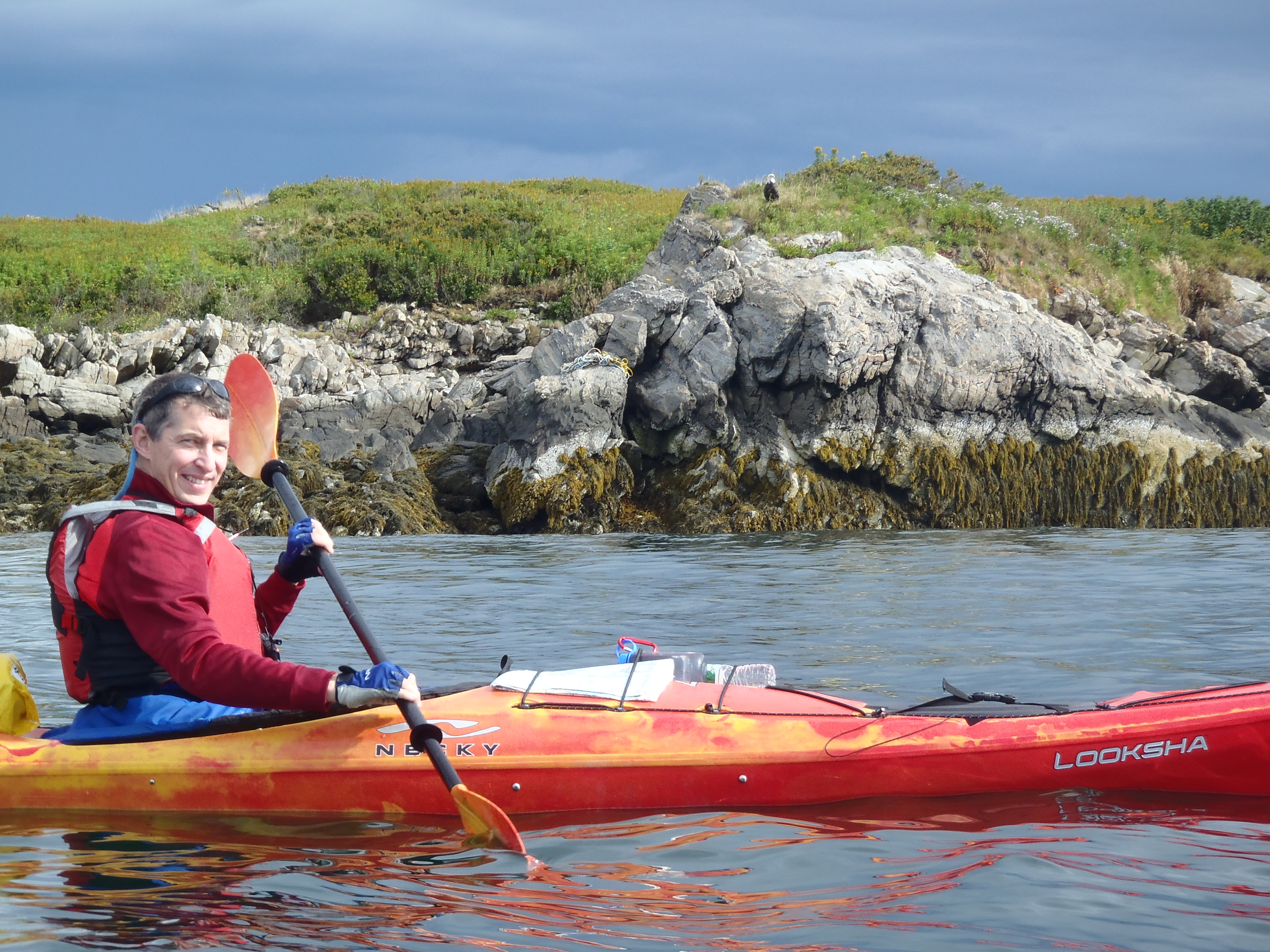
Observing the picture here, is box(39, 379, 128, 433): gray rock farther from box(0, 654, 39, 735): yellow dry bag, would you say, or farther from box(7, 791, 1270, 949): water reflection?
box(7, 791, 1270, 949): water reflection

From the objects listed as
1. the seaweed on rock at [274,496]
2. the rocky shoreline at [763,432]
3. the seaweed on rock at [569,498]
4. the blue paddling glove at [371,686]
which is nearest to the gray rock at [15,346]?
the rocky shoreline at [763,432]

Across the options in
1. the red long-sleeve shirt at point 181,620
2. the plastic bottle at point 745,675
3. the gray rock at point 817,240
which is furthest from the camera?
the gray rock at point 817,240

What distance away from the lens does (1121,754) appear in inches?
137

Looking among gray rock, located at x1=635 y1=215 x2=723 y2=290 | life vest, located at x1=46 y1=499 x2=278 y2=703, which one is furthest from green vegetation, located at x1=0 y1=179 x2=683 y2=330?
life vest, located at x1=46 y1=499 x2=278 y2=703

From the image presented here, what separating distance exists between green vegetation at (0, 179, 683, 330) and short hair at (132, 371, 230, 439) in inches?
657

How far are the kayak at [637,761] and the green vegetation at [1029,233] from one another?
13385 mm

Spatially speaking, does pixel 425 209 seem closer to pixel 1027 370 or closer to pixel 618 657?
pixel 1027 370

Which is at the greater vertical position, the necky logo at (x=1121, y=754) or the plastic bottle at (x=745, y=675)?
the plastic bottle at (x=745, y=675)

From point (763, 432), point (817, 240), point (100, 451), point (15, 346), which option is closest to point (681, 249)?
point (817, 240)

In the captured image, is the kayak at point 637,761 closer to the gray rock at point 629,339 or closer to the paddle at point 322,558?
the paddle at point 322,558

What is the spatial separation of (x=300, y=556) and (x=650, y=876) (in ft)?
4.97

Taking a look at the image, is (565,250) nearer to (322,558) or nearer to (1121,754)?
(322,558)

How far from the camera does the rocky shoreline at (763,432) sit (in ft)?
42.2

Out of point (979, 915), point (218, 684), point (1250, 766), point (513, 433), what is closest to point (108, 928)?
point (218, 684)
